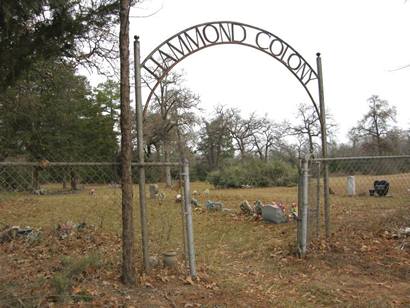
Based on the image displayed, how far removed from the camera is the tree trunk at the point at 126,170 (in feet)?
16.0

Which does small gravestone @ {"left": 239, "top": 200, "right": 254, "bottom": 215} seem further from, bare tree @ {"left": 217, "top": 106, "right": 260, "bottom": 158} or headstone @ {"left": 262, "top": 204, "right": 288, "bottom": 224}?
bare tree @ {"left": 217, "top": 106, "right": 260, "bottom": 158}

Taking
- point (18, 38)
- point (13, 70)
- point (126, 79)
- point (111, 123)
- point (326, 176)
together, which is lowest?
point (326, 176)

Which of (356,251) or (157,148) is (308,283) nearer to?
(356,251)

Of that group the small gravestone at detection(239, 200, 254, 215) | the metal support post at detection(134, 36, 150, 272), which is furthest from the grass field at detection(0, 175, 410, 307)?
the small gravestone at detection(239, 200, 254, 215)

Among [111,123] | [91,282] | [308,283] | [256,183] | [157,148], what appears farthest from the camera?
[157,148]

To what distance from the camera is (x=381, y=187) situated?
14.9m

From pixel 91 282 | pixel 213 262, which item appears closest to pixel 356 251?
pixel 213 262

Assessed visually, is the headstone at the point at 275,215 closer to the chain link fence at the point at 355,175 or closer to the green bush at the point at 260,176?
the chain link fence at the point at 355,175

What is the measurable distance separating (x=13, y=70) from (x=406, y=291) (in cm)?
699

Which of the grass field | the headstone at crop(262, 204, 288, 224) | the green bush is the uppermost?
the green bush

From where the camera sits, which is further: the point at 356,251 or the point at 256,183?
the point at 256,183

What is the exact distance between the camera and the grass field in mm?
4547

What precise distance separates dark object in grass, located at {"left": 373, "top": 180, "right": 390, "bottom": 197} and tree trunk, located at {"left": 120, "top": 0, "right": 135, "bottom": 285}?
39.5 ft

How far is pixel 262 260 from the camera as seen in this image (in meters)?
6.81
